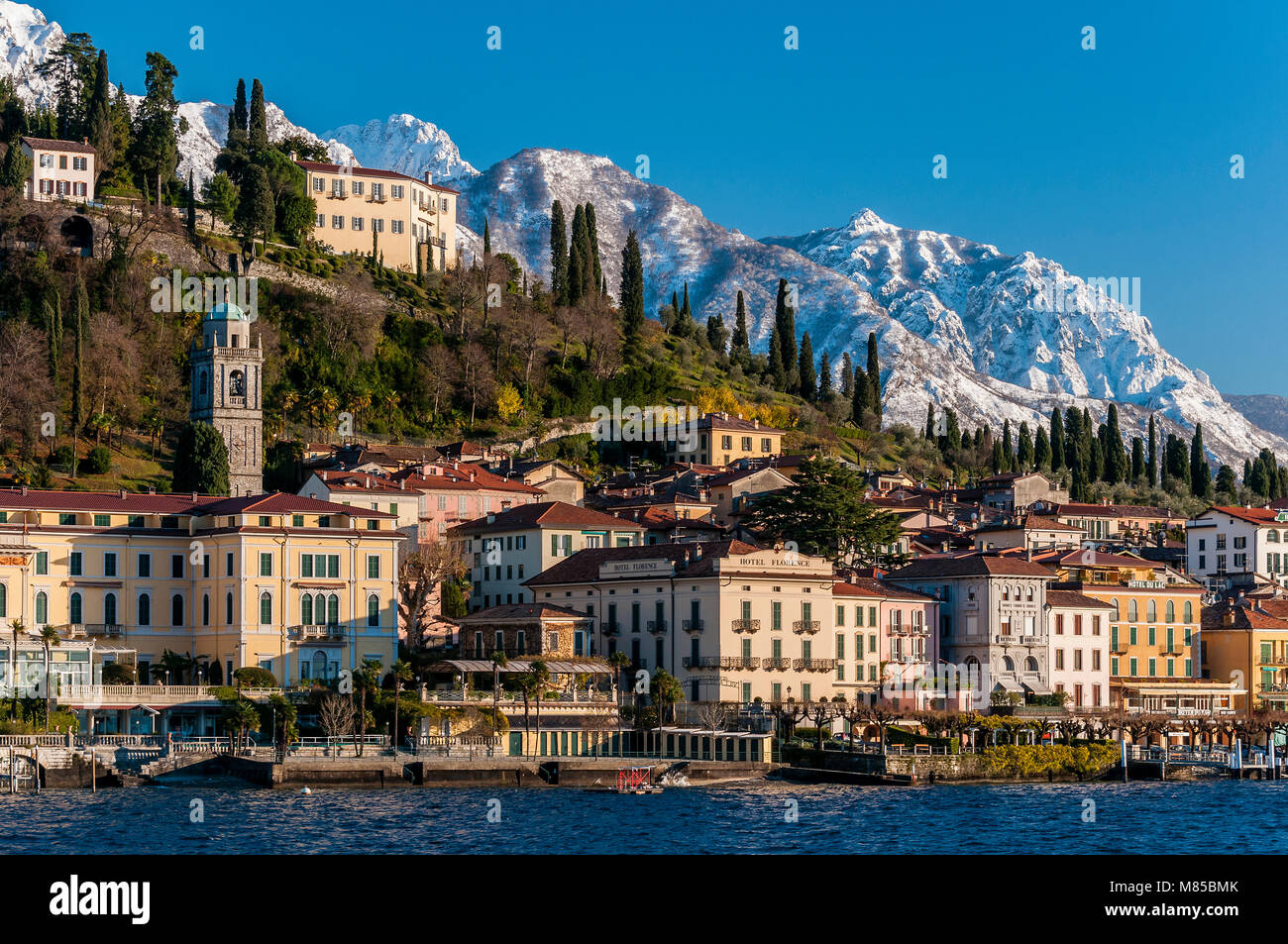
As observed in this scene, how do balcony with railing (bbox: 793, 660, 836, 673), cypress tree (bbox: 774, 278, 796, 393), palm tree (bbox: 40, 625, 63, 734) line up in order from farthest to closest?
cypress tree (bbox: 774, 278, 796, 393)
balcony with railing (bbox: 793, 660, 836, 673)
palm tree (bbox: 40, 625, 63, 734)

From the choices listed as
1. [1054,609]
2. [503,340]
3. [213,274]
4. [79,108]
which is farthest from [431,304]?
[1054,609]

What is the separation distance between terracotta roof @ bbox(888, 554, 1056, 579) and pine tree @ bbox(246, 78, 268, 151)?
69.0m

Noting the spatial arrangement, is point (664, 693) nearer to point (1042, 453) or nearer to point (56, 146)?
point (56, 146)

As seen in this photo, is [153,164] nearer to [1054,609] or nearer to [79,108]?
[79,108]

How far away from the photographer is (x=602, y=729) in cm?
7419

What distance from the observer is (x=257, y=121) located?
14275 cm

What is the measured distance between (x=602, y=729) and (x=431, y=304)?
7185cm

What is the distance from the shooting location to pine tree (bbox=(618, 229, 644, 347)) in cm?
14612

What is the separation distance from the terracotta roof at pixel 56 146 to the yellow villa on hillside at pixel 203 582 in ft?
190

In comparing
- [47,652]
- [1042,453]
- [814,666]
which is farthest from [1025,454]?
[47,652]

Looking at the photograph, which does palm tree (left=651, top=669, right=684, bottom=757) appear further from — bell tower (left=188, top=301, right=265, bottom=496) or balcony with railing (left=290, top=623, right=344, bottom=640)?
bell tower (left=188, top=301, right=265, bottom=496)

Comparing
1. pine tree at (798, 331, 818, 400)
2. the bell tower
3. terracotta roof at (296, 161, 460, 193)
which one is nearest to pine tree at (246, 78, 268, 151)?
terracotta roof at (296, 161, 460, 193)

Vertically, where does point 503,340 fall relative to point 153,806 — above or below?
above

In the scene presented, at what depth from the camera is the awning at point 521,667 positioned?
242 ft
